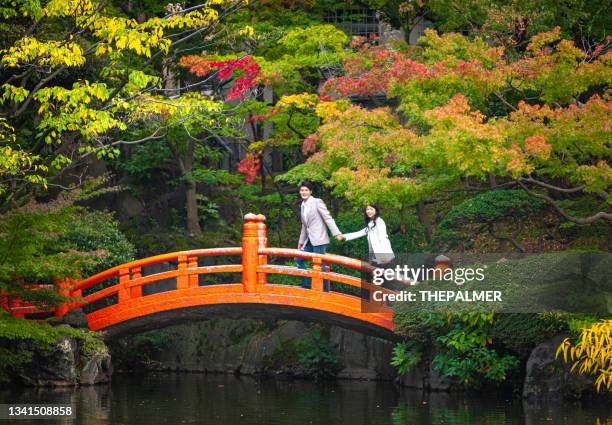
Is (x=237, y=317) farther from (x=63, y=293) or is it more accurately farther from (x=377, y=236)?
(x=377, y=236)

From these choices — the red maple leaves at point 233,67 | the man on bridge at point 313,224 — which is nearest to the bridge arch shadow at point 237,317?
the man on bridge at point 313,224

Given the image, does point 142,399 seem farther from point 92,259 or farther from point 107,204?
point 107,204

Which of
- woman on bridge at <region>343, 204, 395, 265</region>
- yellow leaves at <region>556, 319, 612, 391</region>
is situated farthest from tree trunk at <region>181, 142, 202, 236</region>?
yellow leaves at <region>556, 319, 612, 391</region>

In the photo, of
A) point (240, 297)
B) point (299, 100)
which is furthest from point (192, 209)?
point (240, 297)

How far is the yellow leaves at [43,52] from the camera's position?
17.4 m

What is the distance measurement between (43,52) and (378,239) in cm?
564

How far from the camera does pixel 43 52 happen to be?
17438mm

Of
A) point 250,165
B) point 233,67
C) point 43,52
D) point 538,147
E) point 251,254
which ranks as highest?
point 233,67

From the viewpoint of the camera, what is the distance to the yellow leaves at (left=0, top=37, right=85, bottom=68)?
17.4 m

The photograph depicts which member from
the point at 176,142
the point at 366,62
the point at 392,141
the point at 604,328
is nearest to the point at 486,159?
the point at 392,141

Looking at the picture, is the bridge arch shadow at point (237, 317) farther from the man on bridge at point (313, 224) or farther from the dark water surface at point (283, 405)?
the dark water surface at point (283, 405)

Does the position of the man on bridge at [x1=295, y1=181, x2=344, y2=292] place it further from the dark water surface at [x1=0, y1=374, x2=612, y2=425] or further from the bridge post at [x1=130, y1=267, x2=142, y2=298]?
the bridge post at [x1=130, y1=267, x2=142, y2=298]

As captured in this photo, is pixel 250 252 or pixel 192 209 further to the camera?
pixel 192 209

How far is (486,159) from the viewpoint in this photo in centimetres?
1831
